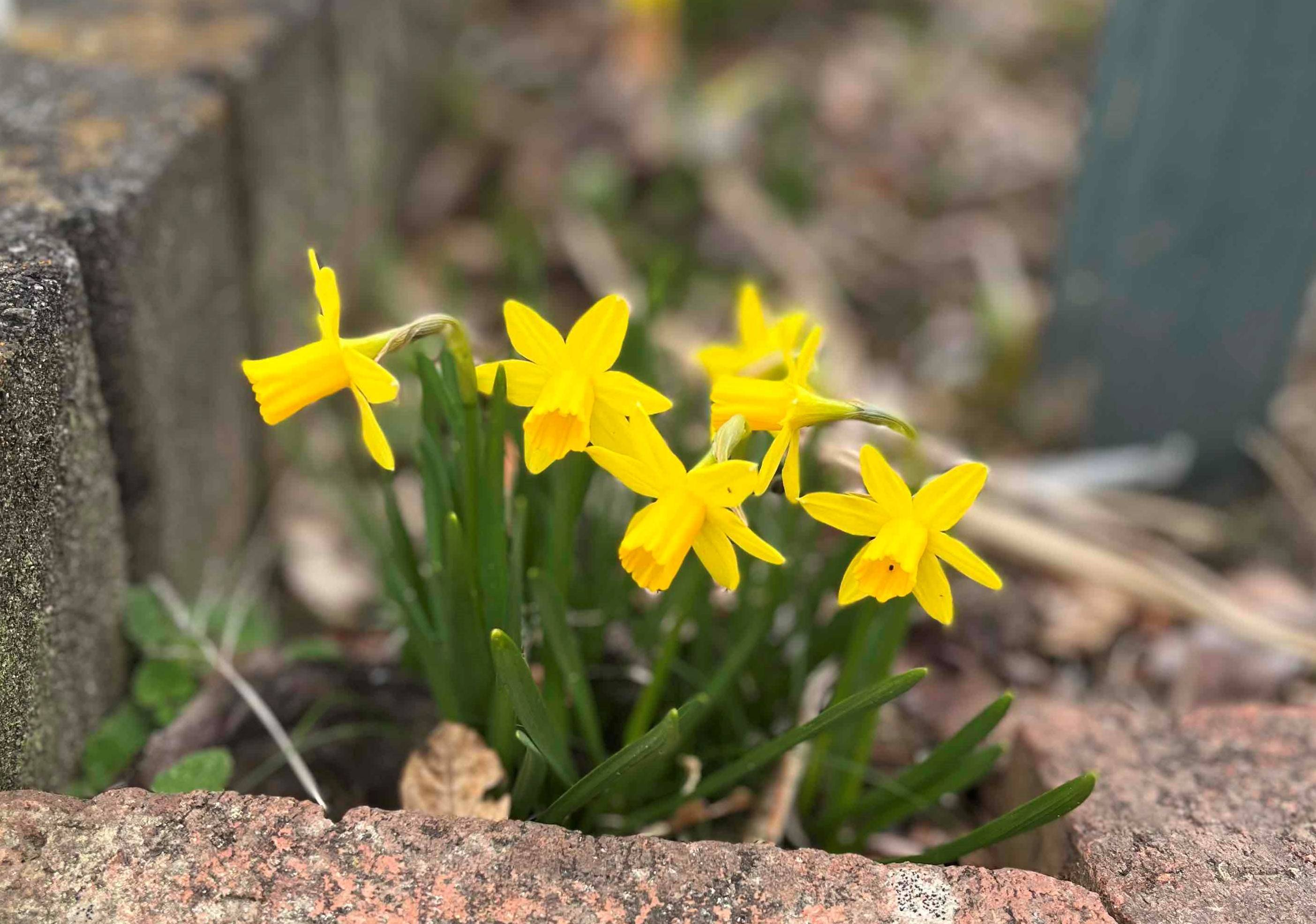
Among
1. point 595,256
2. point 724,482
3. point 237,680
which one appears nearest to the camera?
point 724,482

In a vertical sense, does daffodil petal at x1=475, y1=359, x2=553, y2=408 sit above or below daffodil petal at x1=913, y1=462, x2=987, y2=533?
above

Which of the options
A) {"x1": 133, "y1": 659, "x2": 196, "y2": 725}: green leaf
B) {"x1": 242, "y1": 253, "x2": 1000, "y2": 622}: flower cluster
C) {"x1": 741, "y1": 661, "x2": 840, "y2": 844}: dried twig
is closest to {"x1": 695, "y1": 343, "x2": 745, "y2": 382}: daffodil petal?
{"x1": 242, "y1": 253, "x2": 1000, "y2": 622}: flower cluster

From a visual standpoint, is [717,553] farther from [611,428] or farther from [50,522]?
[50,522]

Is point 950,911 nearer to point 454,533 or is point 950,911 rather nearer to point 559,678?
point 559,678

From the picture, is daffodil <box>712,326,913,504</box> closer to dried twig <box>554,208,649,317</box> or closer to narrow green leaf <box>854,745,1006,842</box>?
narrow green leaf <box>854,745,1006,842</box>

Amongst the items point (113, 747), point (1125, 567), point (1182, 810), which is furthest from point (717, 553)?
point (1125, 567)
